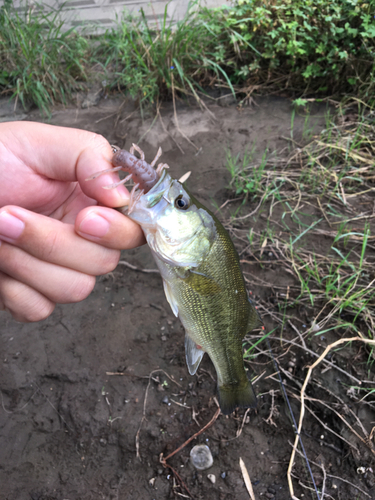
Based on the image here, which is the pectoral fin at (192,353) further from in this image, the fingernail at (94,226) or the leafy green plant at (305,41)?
the leafy green plant at (305,41)

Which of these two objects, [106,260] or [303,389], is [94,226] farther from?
[303,389]

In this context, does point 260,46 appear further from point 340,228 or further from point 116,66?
point 340,228

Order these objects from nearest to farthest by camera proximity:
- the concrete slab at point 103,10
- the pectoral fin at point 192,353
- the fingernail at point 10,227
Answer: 1. the fingernail at point 10,227
2. the pectoral fin at point 192,353
3. the concrete slab at point 103,10

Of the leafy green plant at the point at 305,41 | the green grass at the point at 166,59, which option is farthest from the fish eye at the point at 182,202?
the leafy green plant at the point at 305,41

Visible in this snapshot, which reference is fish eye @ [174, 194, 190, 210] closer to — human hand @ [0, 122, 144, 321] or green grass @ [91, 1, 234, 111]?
human hand @ [0, 122, 144, 321]

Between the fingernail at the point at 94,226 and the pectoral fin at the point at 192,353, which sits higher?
the fingernail at the point at 94,226

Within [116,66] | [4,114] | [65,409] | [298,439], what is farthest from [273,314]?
[4,114]

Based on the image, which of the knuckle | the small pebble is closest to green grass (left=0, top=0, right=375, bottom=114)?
the knuckle

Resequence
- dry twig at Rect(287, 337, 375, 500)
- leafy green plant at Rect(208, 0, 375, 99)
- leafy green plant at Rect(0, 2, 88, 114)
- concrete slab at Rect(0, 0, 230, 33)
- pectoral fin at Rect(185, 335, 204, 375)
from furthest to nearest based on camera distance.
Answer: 1. concrete slab at Rect(0, 0, 230, 33)
2. leafy green plant at Rect(0, 2, 88, 114)
3. leafy green plant at Rect(208, 0, 375, 99)
4. dry twig at Rect(287, 337, 375, 500)
5. pectoral fin at Rect(185, 335, 204, 375)
